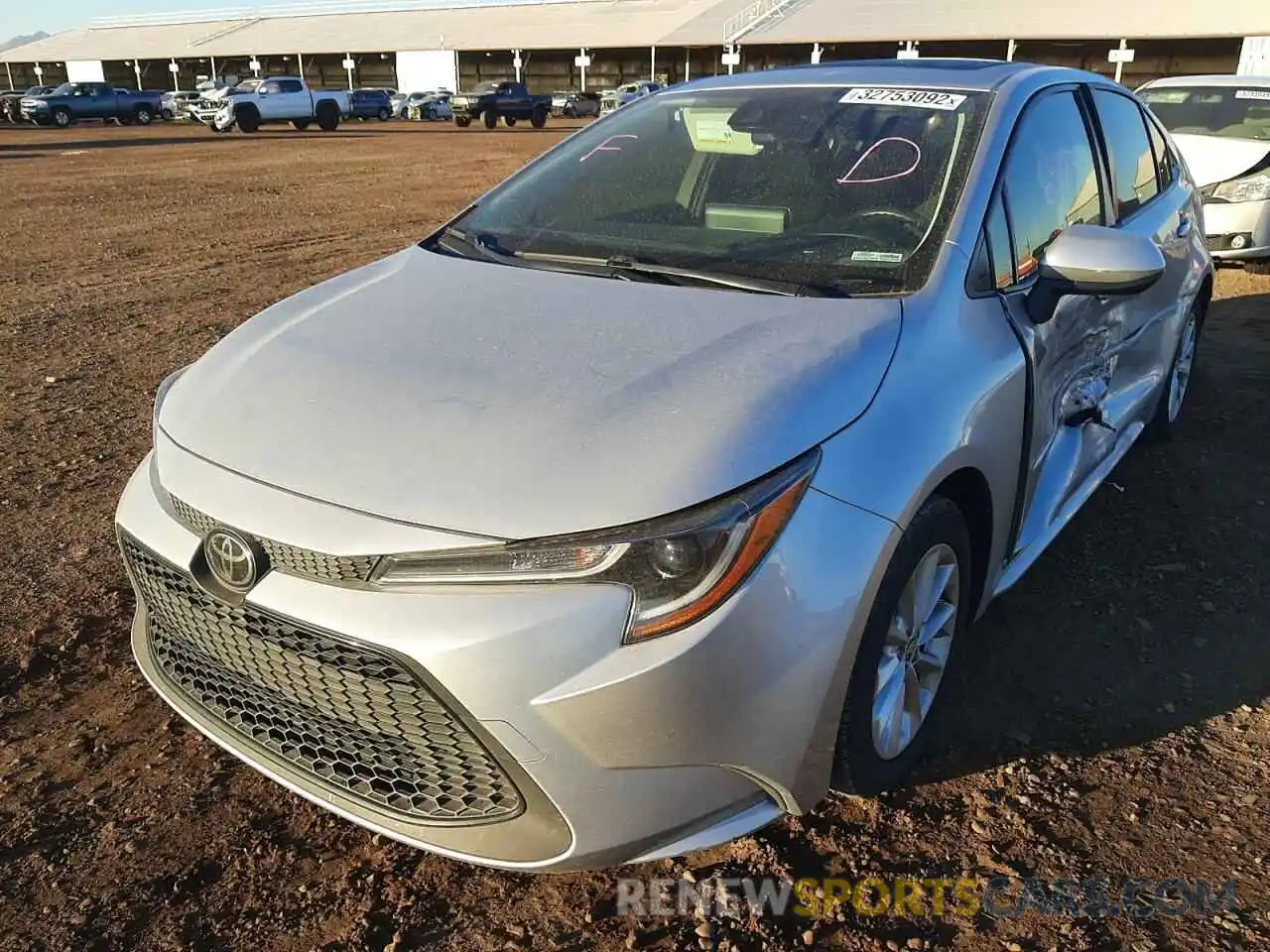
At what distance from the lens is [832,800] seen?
8.30 feet

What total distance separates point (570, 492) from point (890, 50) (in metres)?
49.6

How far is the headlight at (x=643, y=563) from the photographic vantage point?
1.83m

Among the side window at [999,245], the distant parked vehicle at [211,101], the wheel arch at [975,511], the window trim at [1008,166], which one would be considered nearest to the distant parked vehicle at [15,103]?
the distant parked vehicle at [211,101]

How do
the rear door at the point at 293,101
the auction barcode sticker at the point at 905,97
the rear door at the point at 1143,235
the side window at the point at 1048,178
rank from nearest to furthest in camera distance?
the side window at the point at 1048,178 < the auction barcode sticker at the point at 905,97 < the rear door at the point at 1143,235 < the rear door at the point at 293,101

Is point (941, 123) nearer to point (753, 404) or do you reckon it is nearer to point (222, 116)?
point (753, 404)

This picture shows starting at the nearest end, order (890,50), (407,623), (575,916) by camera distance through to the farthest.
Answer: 1. (407,623)
2. (575,916)
3. (890,50)

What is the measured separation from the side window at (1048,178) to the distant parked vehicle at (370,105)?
138ft

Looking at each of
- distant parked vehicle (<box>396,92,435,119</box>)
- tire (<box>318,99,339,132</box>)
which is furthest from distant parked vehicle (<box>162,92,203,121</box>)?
distant parked vehicle (<box>396,92,435,119</box>)

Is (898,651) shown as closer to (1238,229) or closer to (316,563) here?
(316,563)

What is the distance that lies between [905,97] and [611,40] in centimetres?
5531

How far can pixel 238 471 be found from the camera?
2.07 m

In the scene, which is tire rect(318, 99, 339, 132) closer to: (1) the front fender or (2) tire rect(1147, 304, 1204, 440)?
(2) tire rect(1147, 304, 1204, 440)

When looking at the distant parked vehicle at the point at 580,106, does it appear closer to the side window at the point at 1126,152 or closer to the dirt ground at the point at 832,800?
the dirt ground at the point at 832,800

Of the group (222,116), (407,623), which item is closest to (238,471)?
(407,623)
